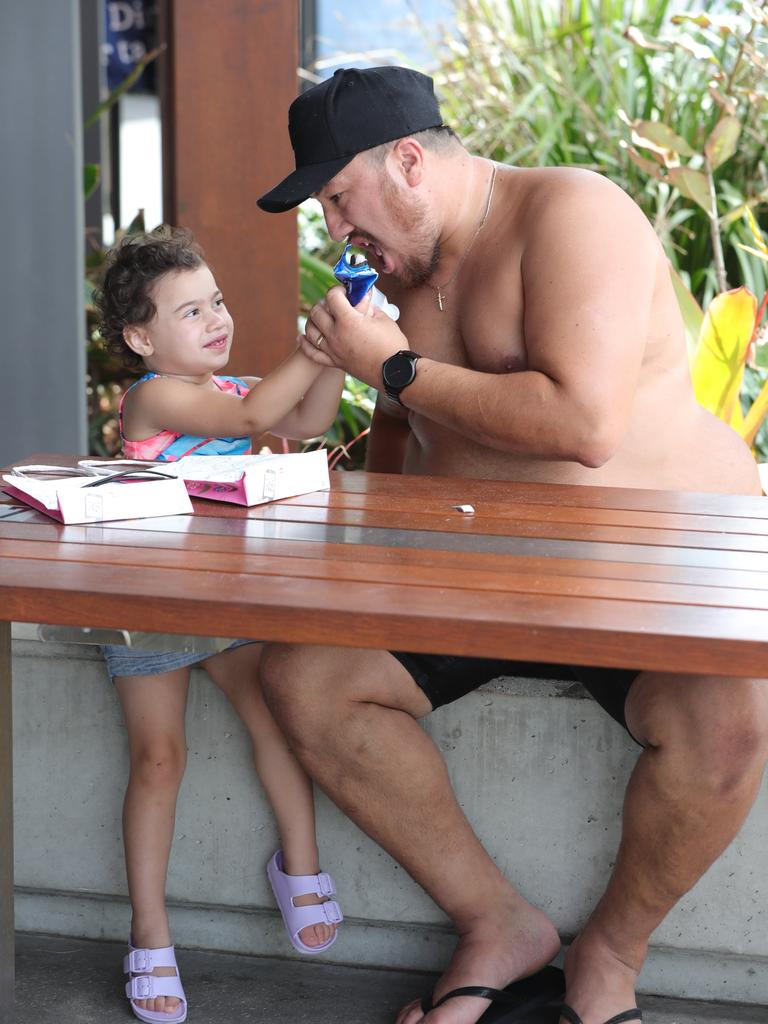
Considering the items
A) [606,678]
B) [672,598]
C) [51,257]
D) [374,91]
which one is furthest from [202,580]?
[51,257]

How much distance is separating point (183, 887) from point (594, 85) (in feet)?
13.2

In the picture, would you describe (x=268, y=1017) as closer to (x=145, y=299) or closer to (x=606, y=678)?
(x=606, y=678)

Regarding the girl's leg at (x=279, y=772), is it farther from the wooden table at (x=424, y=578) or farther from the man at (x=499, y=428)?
the wooden table at (x=424, y=578)

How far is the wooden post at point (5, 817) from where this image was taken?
1.89 metres

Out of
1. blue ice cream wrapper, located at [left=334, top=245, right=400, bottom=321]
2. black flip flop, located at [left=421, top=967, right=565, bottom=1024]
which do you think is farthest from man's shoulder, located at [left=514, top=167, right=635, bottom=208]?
black flip flop, located at [left=421, top=967, right=565, bottom=1024]

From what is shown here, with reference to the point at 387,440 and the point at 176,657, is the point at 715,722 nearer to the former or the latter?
the point at 176,657

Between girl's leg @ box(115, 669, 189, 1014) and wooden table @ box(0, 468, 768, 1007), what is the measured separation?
26cm

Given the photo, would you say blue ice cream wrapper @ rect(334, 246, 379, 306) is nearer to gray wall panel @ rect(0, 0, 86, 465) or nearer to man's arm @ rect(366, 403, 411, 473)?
man's arm @ rect(366, 403, 411, 473)

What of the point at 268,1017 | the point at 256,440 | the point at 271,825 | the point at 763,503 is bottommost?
the point at 268,1017

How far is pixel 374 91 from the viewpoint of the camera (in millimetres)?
2389

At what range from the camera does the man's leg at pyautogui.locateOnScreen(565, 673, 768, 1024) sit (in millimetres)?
1825

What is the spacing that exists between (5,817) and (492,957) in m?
0.80

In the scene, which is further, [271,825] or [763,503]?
[271,825]

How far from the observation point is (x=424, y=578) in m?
1.60
